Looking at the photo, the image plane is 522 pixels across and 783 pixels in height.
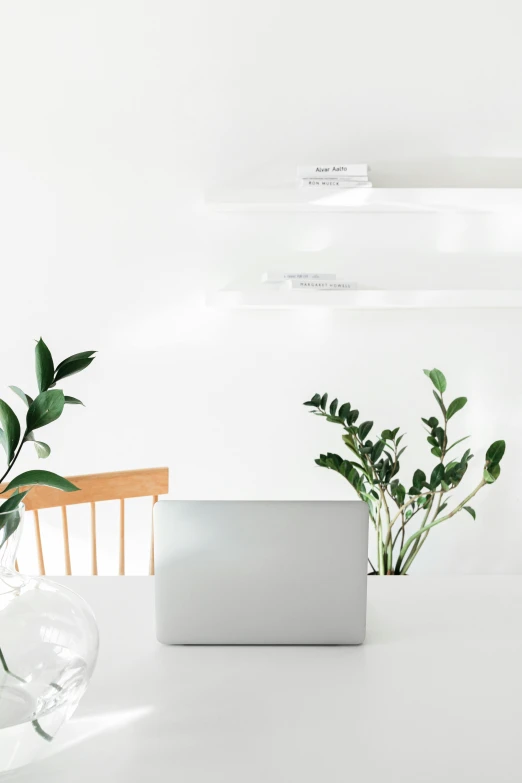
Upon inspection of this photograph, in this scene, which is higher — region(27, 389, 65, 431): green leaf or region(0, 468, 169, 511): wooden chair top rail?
region(27, 389, 65, 431): green leaf

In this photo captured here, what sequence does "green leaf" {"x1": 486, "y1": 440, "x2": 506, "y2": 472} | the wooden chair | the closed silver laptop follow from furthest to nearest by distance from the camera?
"green leaf" {"x1": 486, "y1": 440, "x2": 506, "y2": 472}
the wooden chair
the closed silver laptop

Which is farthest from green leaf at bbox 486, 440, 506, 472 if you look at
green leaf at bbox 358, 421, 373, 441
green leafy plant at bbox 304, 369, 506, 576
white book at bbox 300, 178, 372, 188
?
white book at bbox 300, 178, 372, 188

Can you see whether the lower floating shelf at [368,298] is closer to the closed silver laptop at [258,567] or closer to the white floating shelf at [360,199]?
the white floating shelf at [360,199]

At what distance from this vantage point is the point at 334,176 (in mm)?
2264

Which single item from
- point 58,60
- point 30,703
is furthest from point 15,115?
point 30,703

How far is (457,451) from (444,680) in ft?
5.46

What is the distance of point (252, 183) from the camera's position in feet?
7.79

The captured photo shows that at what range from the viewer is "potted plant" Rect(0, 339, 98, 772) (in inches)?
27.0

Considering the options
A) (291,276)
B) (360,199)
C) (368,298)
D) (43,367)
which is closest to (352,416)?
(368,298)

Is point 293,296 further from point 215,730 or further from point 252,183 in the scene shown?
point 215,730

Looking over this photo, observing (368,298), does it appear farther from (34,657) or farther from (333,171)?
(34,657)

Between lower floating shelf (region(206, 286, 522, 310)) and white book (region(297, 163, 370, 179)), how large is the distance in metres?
0.38

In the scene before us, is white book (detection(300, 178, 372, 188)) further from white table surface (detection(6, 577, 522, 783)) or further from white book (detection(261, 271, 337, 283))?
white table surface (detection(6, 577, 522, 783))

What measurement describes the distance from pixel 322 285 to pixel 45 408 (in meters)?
1.64
